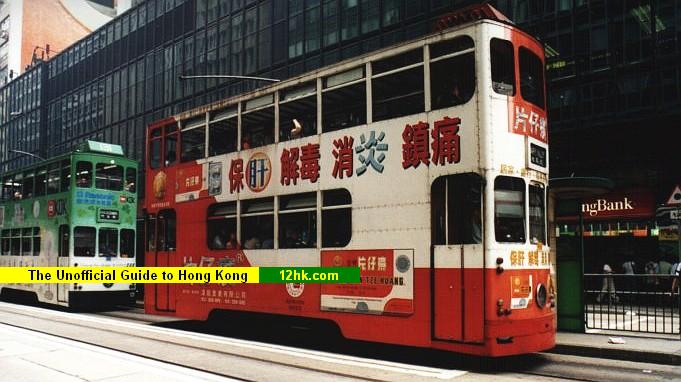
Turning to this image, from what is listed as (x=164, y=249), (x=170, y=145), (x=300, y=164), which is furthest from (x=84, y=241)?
(x=300, y=164)

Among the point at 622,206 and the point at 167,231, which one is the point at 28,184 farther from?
the point at 622,206

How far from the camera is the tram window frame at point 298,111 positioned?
10469mm

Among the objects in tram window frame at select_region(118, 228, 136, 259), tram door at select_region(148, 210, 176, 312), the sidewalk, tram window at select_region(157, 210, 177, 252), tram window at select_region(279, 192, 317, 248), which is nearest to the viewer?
the sidewalk

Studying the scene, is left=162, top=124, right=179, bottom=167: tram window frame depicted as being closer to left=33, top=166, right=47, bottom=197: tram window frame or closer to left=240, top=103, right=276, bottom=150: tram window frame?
left=240, top=103, right=276, bottom=150: tram window frame

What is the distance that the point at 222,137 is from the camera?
479 inches

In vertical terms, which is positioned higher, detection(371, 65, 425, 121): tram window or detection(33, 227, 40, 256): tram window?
detection(371, 65, 425, 121): tram window

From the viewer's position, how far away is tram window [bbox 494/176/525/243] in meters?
8.24

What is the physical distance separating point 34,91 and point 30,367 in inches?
1900

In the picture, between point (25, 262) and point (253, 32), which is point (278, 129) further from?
point (253, 32)

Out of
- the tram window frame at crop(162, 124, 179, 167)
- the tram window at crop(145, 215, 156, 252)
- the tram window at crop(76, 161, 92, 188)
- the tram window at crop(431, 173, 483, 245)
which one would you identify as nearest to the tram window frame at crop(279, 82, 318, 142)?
the tram window at crop(431, 173, 483, 245)

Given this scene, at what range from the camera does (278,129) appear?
1106 centimetres

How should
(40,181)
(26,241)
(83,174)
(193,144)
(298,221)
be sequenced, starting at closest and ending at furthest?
(298,221) → (193,144) → (83,174) → (40,181) → (26,241)

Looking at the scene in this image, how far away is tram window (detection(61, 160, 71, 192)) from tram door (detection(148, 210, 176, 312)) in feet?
22.0

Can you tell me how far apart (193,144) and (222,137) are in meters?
1.00
